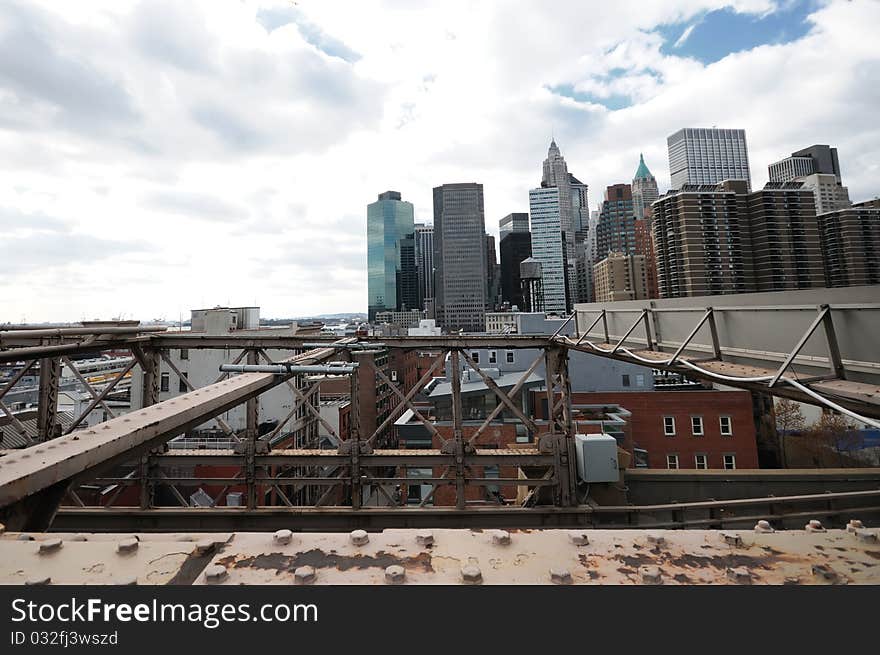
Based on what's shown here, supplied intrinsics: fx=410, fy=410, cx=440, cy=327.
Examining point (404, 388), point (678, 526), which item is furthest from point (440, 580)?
point (404, 388)

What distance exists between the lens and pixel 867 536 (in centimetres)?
176

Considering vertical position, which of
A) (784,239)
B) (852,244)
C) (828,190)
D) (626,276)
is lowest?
(852,244)

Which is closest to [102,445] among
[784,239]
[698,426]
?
[698,426]

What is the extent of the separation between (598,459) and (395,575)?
340 inches

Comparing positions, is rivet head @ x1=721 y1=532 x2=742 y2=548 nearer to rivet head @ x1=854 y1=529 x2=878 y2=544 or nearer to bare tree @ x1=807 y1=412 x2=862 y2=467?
rivet head @ x1=854 y1=529 x2=878 y2=544

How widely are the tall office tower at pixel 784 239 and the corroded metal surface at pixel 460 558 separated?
11280cm

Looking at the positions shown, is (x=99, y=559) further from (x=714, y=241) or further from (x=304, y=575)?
(x=714, y=241)

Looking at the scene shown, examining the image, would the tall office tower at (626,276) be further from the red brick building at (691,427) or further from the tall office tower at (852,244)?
the red brick building at (691,427)

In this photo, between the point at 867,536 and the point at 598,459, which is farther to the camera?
the point at 598,459

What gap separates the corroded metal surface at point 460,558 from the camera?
1.51 metres

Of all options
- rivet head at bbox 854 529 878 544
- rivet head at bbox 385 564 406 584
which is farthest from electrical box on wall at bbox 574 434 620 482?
rivet head at bbox 385 564 406 584

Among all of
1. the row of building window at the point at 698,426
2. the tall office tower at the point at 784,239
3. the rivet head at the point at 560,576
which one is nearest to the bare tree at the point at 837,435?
the row of building window at the point at 698,426

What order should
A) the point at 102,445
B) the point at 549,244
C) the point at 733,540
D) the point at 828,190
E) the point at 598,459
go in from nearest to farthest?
the point at 733,540
the point at 102,445
the point at 598,459
the point at 828,190
the point at 549,244
